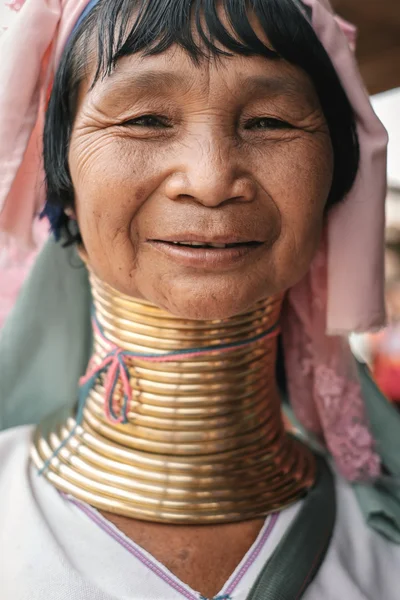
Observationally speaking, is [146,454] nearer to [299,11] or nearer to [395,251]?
[299,11]

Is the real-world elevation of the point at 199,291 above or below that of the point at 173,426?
above

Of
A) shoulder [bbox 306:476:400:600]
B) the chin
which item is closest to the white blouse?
shoulder [bbox 306:476:400:600]

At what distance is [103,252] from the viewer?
1.33 metres

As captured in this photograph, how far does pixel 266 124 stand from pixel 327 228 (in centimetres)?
31

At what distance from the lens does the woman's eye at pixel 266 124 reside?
1.29 m

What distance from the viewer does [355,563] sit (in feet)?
4.78

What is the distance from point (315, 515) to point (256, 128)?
0.73 meters

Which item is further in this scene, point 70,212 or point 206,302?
point 70,212

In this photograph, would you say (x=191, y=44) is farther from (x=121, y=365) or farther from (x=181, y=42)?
(x=121, y=365)

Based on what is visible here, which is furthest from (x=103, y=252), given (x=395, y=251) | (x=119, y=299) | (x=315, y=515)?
(x=395, y=251)

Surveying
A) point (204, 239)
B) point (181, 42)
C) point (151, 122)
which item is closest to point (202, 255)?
point (204, 239)

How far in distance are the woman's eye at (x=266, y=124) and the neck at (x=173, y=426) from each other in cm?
33


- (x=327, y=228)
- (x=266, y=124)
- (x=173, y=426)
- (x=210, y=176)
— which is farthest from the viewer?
(x=327, y=228)

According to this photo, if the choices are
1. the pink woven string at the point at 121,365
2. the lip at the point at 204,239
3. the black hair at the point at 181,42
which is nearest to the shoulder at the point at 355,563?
the pink woven string at the point at 121,365
